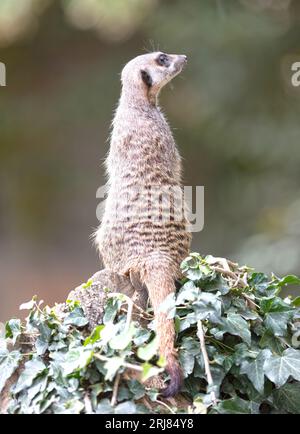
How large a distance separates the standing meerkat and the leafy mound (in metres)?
0.12

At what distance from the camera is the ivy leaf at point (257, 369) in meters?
1.48

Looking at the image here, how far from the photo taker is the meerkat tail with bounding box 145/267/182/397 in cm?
147

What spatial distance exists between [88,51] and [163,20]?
1135mm

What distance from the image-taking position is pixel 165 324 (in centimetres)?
157

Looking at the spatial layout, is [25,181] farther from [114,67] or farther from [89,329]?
[89,329]

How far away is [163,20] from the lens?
441 centimetres

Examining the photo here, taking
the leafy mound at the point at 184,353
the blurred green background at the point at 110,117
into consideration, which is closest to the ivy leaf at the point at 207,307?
the leafy mound at the point at 184,353

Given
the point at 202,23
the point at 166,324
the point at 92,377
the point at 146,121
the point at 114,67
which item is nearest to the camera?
the point at 92,377

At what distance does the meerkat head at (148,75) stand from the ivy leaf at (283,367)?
951 mm

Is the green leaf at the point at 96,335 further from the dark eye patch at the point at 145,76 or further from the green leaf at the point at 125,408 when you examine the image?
the dark eye patch at the point at 145,76

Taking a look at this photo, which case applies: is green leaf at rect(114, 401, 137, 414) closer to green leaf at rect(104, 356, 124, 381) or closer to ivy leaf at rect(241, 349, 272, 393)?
green leaf at rect(104, 356, 124, 381)

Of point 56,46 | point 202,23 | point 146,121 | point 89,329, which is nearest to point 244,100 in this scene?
point 202,23

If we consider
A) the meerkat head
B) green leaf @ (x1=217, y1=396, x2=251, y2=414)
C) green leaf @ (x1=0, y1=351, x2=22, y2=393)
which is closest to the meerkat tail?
green leaf @ (x1=217, y1=396, x2=251, y2=414)

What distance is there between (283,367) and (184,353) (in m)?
0.22
